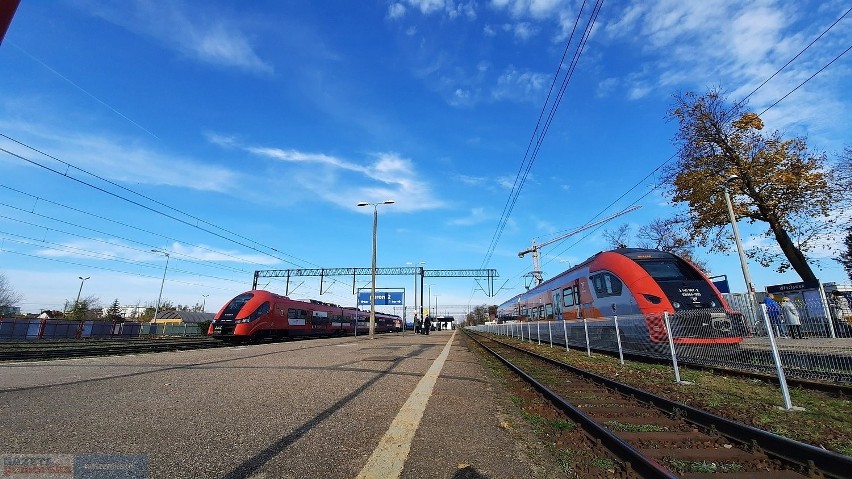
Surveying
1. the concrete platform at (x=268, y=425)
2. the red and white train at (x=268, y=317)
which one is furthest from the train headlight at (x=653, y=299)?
the red and white train at (x=268, y=317)

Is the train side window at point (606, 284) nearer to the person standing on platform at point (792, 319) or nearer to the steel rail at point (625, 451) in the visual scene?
the person standing on platform at point (792, 319)

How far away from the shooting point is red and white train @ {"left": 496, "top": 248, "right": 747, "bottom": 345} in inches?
345

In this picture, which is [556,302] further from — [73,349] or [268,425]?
[73,349]

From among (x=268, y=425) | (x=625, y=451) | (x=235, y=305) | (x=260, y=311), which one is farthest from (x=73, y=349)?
(x=625, y=451)

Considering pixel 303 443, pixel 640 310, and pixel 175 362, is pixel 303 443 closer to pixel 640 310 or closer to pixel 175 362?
pixel 175 362

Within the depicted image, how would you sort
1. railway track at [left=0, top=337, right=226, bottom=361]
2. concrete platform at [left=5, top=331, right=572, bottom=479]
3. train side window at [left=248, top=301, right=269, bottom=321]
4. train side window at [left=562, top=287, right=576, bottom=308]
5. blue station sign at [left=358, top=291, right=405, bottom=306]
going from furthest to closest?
blue station sign at [left=358, top=291, right=405, bottom=306], train side window at [left=248, top=301, right=269, bottom=321], train side window at [left=562, top=287, right=576, bottom=308], railway track at [left=0, top=337, right=226, bottom=361], concrete platform at [left=5, top=331, right=572, bottom=479]

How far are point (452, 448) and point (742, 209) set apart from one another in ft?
62.3

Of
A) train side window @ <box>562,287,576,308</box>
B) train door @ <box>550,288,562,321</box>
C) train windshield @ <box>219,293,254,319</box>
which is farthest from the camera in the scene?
train windshield @ <box>219,293,254,319</box>

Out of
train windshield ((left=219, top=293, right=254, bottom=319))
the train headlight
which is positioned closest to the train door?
the train headlight

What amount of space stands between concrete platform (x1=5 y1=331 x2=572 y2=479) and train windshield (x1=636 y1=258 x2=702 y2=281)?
25.9 ft

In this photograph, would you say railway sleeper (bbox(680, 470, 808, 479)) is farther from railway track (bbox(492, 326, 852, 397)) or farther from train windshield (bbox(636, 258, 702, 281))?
train windshield (bbox(636, 258, 702, 281))

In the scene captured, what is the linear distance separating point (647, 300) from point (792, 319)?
3543 mm

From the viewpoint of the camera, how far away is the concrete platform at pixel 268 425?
3.24 meters

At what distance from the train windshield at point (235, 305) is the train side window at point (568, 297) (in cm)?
1725
